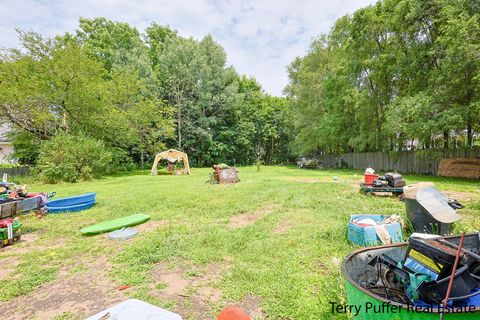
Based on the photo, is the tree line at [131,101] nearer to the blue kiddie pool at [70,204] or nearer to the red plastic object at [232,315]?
the blue kiddie pool at [70,204]

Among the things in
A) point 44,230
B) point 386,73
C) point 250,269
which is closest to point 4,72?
point 44,230

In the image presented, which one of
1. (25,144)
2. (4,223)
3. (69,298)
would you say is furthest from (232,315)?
(25,144)

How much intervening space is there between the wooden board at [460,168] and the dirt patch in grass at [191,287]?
1169 cm

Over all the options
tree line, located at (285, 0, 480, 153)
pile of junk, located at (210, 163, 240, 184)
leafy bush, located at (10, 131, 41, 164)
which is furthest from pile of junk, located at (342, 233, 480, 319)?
leafy bush, located at (10, 131, 41, 164)

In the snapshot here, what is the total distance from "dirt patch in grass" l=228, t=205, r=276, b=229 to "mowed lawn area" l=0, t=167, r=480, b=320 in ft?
0.07

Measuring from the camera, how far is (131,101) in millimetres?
18844

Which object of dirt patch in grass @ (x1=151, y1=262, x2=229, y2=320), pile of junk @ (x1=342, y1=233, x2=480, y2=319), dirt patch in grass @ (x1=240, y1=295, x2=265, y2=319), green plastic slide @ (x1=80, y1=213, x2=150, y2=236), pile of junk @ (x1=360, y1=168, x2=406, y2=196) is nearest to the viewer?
pile of junk @ (x1=342, y1=233, x2=480, y2=319)

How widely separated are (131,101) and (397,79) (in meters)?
17.0

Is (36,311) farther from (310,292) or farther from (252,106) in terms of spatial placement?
(252,106)

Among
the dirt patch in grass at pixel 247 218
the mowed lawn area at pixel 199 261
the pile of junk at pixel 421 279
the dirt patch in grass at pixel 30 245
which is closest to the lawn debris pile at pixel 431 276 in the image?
the pile of junk at pixel 421 279

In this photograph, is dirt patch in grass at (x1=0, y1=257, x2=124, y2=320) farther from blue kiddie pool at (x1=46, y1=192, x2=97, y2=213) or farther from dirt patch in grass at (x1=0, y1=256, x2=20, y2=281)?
blue kiddie pool at (x1=46, y1=192, x2=97, y2=213)

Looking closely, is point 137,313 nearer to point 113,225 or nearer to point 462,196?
point 113,225

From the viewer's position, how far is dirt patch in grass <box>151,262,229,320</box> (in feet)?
7.84

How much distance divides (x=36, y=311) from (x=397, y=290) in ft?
10.5
